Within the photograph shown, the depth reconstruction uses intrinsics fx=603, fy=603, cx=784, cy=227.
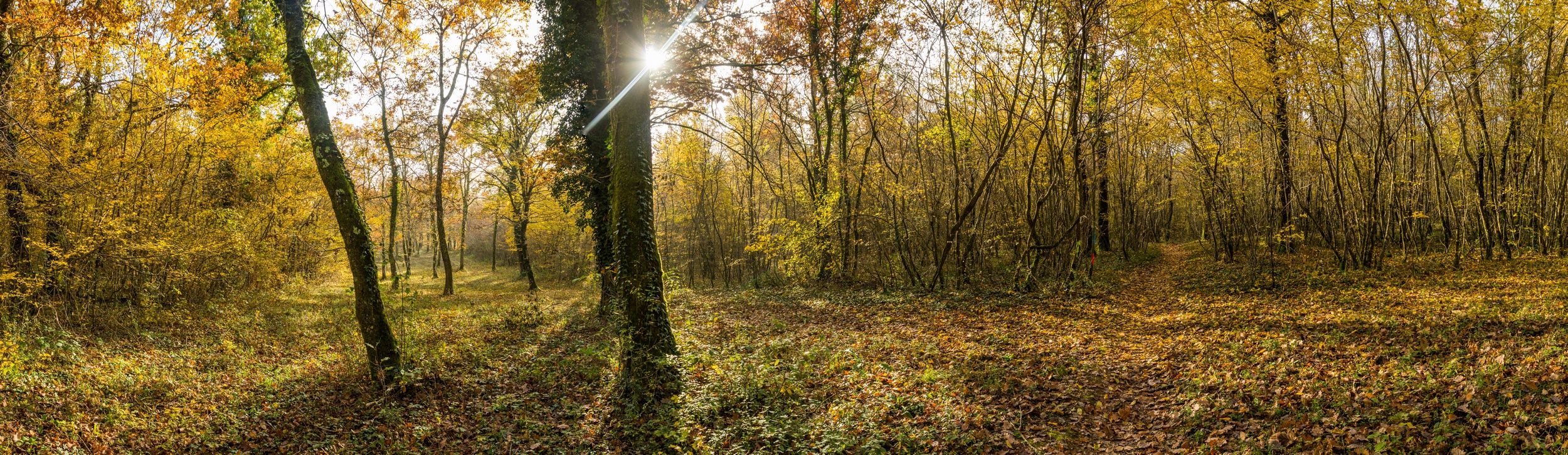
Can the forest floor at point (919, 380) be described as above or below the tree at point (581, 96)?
below

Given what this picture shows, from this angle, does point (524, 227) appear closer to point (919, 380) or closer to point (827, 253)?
point (827, 253)

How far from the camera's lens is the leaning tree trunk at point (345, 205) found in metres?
7.34

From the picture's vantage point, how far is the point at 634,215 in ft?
24.7

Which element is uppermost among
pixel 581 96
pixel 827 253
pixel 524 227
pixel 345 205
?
pixel 581 96

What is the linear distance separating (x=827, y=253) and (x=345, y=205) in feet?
37.7

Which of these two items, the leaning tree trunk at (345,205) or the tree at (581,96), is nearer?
the leaning tree trunk at (345,205)

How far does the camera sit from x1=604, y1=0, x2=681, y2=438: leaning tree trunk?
24.4ft

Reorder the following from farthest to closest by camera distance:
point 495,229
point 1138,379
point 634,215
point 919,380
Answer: point 495,229, point 634,215, point 919,380, point 1138,379

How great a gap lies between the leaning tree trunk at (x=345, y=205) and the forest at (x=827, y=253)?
0.15 feet

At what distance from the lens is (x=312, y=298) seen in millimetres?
16781

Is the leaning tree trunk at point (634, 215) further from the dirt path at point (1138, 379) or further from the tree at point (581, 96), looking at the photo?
the tree at point (581, 96)

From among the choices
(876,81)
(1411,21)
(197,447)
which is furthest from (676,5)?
(1411,21)

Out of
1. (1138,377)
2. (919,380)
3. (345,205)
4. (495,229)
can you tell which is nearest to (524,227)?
(495,229)

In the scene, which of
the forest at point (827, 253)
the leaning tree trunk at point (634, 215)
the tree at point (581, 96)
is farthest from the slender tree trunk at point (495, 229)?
the leaning tree trunk at point (634, 215)
